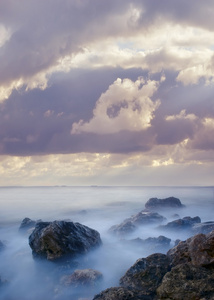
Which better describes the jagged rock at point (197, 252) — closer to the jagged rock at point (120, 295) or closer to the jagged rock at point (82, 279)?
the jagged rock at point (120, 295)

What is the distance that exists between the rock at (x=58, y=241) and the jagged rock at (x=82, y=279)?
7.75 feet

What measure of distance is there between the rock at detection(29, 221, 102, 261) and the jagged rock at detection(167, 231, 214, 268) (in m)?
7.30

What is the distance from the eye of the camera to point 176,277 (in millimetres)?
9445

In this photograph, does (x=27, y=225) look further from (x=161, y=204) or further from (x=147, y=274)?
(x=161, y=204)

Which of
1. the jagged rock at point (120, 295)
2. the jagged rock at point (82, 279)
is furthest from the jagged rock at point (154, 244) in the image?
the jagged rock at point (120, 295)

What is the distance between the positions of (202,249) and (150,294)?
2.69m

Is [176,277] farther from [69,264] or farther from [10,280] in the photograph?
[10,280]

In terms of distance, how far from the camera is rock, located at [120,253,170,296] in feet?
35.6

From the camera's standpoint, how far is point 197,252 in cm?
1091

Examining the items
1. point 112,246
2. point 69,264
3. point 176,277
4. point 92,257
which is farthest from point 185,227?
point 176,277

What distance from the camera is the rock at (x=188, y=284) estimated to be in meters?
8.57

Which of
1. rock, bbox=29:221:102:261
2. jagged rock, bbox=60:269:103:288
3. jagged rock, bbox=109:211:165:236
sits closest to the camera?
jagged rock, bbox=60:269:103:288

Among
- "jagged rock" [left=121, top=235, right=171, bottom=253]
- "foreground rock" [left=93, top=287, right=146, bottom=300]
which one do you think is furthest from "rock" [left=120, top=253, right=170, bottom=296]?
"jagged rock" [left=121, top=235, right=171, bottom=253]

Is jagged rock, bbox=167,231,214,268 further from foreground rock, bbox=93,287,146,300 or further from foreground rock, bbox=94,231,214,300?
foreground rock, bbox=93,287,146,300
